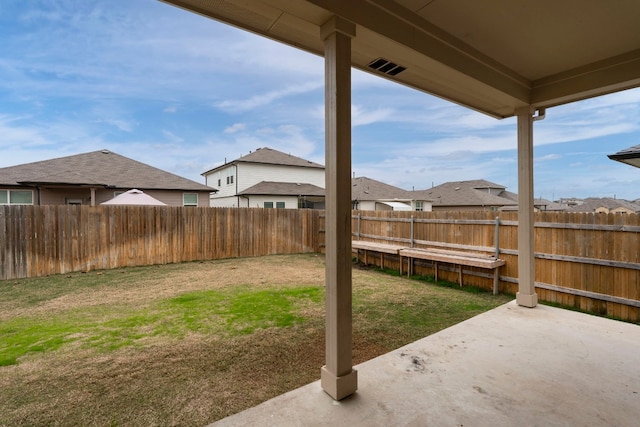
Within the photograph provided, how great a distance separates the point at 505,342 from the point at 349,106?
2760 mm

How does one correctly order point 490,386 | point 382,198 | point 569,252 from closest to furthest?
point 490,386, point 569,252, point 382,198

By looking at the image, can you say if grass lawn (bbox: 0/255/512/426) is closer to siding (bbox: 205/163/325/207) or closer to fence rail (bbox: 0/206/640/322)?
fence rail (bbox: 0/206/640/322)

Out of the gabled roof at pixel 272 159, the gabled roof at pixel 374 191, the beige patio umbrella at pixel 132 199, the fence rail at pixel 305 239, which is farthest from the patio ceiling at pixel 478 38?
the gabled roof at pixel 374 191

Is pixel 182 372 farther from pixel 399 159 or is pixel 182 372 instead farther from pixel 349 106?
pixel 399 159

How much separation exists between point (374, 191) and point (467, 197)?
272 inches

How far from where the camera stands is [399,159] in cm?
2459

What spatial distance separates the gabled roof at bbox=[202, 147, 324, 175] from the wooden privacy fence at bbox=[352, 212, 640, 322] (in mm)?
13620

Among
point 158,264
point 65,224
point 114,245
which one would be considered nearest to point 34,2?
point 65,224

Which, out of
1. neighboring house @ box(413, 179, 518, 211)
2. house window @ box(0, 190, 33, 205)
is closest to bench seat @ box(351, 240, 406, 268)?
house window @ box(0, 190, 33, 205)

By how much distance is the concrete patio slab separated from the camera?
174 centimetres

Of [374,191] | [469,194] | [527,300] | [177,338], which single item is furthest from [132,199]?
[469,194]

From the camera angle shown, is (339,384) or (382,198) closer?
(339,384)

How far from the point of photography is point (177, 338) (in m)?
3.24

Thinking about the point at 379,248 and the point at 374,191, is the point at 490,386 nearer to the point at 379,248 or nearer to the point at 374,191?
the point at 379,248
